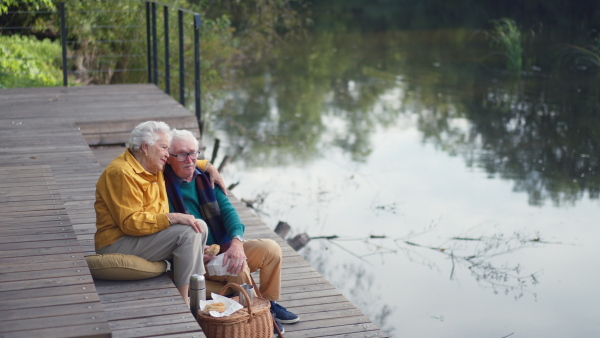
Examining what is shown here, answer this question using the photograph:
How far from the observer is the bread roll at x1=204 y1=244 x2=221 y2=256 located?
3303 mm

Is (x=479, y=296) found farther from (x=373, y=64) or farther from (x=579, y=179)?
(x=373, y=64)

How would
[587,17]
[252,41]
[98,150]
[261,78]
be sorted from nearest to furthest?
1. [98,150]
2. [252,41]
3. [261,78]
4. [587,17]

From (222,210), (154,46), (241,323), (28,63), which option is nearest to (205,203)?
(222,210)

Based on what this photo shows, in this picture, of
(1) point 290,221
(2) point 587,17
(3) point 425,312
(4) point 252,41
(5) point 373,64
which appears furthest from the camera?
(2) point 587,17

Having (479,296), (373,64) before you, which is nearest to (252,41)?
(373,64)

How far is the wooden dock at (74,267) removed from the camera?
2.46 meters

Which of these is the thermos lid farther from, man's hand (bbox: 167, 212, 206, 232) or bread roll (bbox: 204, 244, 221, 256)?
bread roll (bbox: 204, 244, 221, 256)

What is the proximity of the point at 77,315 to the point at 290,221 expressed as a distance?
490cm

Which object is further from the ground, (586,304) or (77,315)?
(77,315)

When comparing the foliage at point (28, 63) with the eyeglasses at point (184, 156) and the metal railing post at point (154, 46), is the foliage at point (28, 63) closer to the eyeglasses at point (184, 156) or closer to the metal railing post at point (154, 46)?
the metal railing post at point (154, 46)

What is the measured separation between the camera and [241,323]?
286 cm

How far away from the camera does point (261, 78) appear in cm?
1399

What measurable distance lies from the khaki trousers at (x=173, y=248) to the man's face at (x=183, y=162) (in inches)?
10.7

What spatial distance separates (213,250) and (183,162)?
0.41 meters
